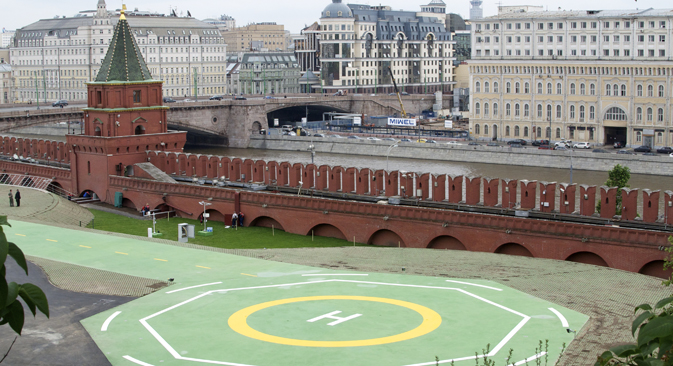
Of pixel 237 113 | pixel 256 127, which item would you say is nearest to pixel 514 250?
pixel 237 113

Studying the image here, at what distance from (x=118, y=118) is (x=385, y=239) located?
26.8 metres

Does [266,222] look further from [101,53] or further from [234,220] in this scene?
[101,53]

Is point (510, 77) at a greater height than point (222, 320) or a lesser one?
greater

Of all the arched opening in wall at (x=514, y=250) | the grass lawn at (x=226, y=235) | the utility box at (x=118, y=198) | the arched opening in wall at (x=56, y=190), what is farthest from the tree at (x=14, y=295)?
the arched opening in wall at (x=56, y=190)

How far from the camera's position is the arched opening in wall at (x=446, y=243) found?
152 feet

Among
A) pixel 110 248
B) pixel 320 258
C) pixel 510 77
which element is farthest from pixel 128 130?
pixel 510 77

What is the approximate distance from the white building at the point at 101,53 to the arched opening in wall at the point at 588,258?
361 ft

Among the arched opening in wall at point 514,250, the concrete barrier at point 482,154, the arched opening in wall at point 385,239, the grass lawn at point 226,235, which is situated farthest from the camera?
the concrete barrier at point 482,154

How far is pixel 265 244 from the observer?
49625 millimetres

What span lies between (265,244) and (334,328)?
2171 centimetres

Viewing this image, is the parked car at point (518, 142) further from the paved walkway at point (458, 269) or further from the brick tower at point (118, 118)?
the paved walkway at point (458, 269)

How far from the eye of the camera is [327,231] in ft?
172

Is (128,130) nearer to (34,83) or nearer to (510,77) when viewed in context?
(510,77)

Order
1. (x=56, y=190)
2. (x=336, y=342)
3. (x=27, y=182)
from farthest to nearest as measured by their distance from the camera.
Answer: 1. (x=27, y=182)
2. (x=56, y=190)
3. (x=336, y=342)
